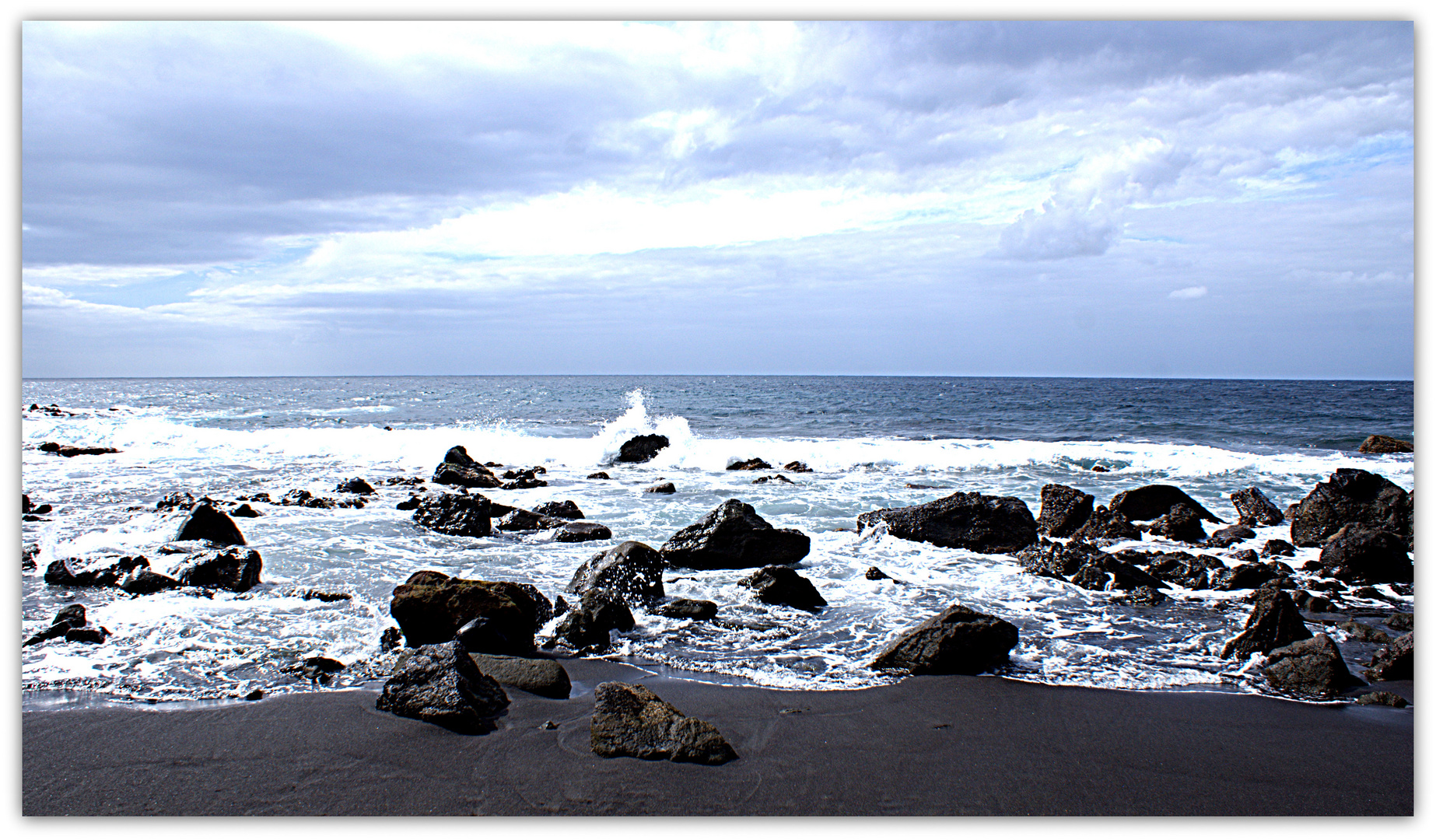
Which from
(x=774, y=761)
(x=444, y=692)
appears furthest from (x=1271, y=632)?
(x=444, y=692)

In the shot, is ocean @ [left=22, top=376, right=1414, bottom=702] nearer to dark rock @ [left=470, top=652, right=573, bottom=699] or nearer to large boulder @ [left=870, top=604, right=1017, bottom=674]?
large boulder @ [left=870, top=604, right=1017, bottom=674]

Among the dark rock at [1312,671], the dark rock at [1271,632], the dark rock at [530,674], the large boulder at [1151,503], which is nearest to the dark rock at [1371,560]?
the large boulder at [1151,503]

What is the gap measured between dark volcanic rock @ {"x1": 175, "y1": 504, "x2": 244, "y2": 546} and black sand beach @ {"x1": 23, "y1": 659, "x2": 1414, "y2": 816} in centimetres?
530

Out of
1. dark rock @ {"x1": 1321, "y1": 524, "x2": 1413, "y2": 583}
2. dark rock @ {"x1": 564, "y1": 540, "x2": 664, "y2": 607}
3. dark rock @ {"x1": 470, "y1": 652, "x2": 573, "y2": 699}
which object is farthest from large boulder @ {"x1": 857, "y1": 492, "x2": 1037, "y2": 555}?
dark rock @ {"x1": 470, "y1": 652, "x2": 573, "y2": 699}

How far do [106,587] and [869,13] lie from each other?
8465 millimetres

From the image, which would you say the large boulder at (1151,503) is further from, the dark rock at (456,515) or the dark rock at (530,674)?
the dark rock at (530,674)

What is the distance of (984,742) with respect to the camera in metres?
4.22

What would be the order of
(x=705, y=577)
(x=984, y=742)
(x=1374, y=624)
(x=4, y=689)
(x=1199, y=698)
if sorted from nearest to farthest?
(x=4, y=689) → (x=984, y=742) → (x=1199, y=698) → (x=1374, y=624) → (x=705, y=577)

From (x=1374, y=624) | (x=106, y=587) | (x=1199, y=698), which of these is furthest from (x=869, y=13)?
(x=106, y=587)

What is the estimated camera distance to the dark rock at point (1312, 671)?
509 centimetres

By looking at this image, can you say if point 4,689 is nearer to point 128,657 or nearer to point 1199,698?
point 128,657

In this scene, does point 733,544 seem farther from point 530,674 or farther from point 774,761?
point 774,761

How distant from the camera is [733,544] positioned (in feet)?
29.2

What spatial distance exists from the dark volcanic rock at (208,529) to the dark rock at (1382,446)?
28501 millimetres
